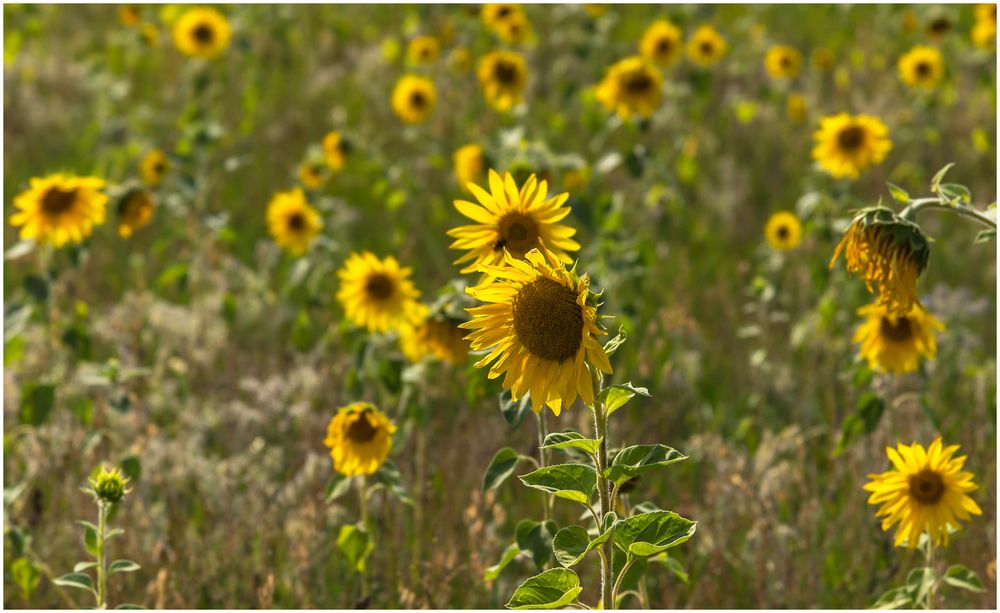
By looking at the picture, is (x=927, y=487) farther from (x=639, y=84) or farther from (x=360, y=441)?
(x=639, y=84)

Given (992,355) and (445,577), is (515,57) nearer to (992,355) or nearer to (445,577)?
(992,355)

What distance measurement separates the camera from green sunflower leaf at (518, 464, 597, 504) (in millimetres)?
1999

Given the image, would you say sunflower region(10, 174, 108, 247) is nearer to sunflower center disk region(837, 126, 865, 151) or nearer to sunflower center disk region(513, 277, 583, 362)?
sunflower center disk region(513, 277, 583, 362)

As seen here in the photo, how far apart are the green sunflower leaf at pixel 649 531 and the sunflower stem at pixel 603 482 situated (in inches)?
1.7

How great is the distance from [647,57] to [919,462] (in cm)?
377

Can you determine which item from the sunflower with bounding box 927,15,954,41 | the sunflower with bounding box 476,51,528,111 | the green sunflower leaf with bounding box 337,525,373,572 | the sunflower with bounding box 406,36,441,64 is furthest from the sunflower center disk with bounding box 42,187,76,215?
the sunflower with bounding box 927,15,954,41

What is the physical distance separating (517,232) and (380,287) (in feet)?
4.01

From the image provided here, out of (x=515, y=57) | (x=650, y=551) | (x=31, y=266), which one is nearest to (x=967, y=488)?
(x=650, y=551)

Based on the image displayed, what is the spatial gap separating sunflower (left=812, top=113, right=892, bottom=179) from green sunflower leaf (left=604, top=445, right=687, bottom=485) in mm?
2961

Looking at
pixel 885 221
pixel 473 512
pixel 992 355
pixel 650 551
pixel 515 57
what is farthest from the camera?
pixel 515 57

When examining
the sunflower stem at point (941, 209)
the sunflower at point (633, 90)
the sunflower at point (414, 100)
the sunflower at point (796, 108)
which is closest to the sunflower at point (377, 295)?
the sunflower stem at point (941, 209)

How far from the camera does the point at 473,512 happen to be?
309cm

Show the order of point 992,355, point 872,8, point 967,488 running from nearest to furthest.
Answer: point 967,488 → point 992,355 → point 872,8

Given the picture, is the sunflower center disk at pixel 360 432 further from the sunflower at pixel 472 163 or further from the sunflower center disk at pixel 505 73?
the sunflower center disk at pixel 505 73
